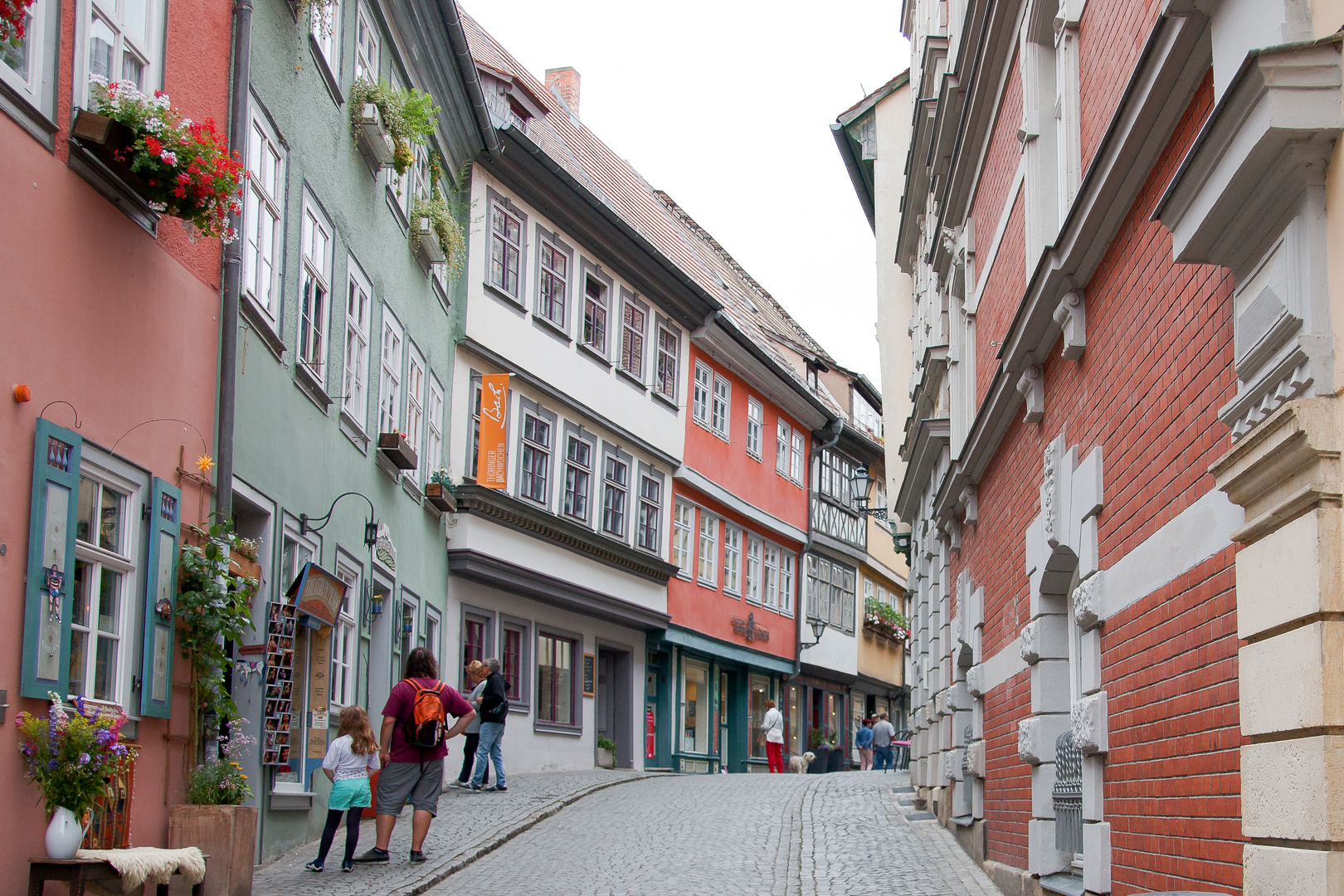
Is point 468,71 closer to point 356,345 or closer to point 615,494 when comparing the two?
point 356,345

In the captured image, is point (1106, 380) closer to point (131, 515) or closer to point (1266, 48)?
point (1266, 48)

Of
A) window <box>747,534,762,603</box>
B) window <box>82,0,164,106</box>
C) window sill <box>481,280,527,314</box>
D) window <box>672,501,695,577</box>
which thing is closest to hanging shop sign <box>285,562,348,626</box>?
window <box>82,0,164,106</box>

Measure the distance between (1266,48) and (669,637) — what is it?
2524 cm

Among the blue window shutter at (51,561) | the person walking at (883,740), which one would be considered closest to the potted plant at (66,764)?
the blue window shutter at (51,561)

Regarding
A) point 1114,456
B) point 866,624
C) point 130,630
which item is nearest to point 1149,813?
point 1114,456

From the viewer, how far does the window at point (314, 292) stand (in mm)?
13469

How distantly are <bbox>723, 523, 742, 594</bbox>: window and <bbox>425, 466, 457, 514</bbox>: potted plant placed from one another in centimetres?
1194

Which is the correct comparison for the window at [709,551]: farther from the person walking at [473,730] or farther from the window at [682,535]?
the person walking at [473,730]

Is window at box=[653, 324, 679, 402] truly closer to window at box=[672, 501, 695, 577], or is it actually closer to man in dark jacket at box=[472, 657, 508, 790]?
window at box=[672, 501, 695, 577]

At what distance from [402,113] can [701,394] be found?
→ 1513 centimetres

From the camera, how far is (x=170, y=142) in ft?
28.6

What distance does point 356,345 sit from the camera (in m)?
15.6

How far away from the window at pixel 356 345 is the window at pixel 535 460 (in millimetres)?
7333

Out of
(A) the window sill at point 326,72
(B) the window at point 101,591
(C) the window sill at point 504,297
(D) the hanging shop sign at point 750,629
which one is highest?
(C) the window sill at point 504,297
